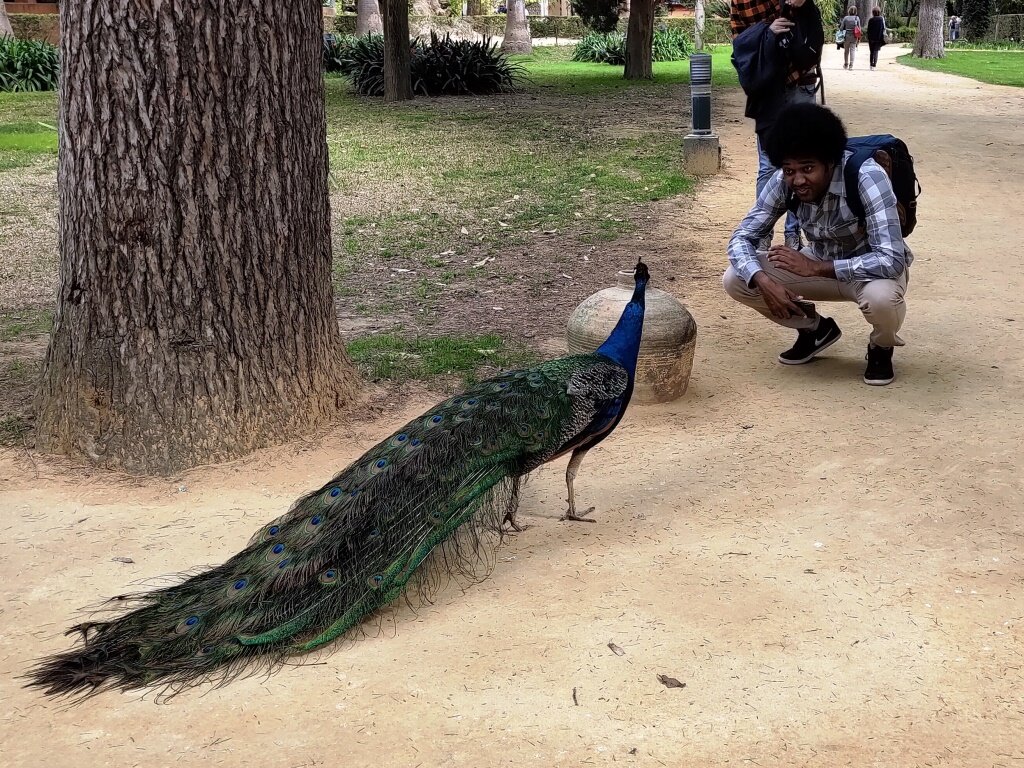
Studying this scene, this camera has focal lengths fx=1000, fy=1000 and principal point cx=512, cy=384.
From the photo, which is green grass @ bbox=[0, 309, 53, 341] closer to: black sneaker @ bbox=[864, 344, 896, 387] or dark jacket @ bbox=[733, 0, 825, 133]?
dark jacket @ bbox=[733, 0, 825, 133]

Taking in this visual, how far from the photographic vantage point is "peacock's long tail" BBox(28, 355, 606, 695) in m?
3.31

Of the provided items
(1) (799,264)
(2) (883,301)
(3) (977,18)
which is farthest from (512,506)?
(3) (977,18)

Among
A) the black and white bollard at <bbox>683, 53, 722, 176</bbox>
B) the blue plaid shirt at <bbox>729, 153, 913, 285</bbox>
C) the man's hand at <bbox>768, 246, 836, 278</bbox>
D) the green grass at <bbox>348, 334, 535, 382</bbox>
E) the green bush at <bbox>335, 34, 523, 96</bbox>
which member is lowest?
the green grass at <bbox>348, 334, 535, 382</bbox>

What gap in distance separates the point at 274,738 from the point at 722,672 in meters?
1.44

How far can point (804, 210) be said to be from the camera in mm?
5699

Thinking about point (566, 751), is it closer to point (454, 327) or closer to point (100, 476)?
point (100, 476)

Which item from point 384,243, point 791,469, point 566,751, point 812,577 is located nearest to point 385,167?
point 384,243

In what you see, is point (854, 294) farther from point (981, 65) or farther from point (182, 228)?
point (981, 65)

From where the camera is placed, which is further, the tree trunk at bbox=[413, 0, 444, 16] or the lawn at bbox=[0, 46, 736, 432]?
the tree trunk at bbox=[413, 0, 444, 16]

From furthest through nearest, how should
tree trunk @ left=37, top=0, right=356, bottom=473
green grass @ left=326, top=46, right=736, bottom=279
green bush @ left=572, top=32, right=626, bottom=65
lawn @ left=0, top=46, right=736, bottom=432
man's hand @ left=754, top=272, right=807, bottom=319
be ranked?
green bush @ left=572, top=32, right=626, bottom=65
green grass @ left=326, top=46, right=736, bottom=279
lawn @ left=0, top=46, right=736, bottom=432
man's hand @ left=754, top=272, right=807, bottom=319
tree trunk @ left=37, top=0, right=356, bottom=473

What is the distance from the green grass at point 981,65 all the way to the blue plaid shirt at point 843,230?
20527 millimetres

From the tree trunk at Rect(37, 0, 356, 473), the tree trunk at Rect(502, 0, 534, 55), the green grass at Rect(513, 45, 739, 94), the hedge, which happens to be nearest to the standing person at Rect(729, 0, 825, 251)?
the tree trunk at Rect(37, 0, 356, 473)

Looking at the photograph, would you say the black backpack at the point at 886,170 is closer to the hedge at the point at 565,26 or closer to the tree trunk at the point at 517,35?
the tree trunk at the point at 517,35

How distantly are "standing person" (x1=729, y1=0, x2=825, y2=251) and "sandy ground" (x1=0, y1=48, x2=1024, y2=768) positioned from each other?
74.1 inches
